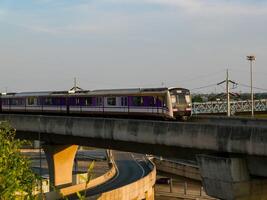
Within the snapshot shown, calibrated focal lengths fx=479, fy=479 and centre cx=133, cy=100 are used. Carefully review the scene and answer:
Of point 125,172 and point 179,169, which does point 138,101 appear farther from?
point 179,169

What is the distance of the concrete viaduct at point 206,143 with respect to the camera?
23.0m

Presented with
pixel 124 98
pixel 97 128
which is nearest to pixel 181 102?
pixel 124 98

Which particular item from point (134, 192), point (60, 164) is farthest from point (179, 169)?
point (60, 164)

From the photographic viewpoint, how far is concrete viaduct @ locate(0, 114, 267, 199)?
75.6 ft

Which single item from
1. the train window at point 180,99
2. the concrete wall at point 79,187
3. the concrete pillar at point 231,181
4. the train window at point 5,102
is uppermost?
the train window at point 180,99

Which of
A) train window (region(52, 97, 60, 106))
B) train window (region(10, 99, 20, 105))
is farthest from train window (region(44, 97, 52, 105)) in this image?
train window (region(10, 99, 20, 105))

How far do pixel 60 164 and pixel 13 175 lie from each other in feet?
116

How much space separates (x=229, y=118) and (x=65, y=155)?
63.6 feet

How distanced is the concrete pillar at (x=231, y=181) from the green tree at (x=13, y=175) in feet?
37.7

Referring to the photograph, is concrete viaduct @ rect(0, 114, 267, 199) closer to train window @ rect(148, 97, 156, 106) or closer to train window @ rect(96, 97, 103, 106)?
train window @ rect(148, 97, 156, 106)

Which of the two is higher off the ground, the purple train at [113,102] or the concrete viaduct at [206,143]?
the purple train at [113,102]

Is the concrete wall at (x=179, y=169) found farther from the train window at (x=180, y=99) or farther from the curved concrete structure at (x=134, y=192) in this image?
the train window at (x=180, y=99)

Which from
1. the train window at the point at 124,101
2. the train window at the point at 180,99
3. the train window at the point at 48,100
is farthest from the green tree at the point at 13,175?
the train window at the point at 48,100

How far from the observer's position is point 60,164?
47.9 meters
